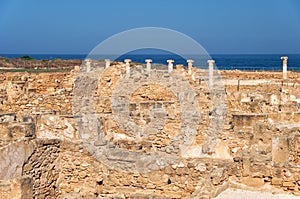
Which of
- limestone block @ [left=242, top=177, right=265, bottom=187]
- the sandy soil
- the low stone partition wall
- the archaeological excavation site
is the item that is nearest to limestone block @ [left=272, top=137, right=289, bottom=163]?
the archaeological excavation site

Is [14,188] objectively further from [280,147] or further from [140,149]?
[280,147]

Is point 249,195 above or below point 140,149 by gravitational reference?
below

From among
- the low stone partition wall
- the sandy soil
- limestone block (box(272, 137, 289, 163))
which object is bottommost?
the sandy soil

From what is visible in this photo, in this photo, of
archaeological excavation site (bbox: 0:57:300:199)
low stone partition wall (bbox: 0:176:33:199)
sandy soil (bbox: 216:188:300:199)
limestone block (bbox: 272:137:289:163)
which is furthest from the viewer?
limestone block (bbox: 272:137:289:163)

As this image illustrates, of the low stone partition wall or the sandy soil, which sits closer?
the low stone partition wall

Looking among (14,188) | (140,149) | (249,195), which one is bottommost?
(249,195)

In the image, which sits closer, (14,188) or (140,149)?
(14,188)

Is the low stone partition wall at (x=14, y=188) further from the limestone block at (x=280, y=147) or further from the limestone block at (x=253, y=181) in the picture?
the limestone block at (x=280, y=147)

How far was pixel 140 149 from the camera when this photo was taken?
28.7 ft

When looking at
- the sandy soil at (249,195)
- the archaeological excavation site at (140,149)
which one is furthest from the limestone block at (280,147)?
the sandy soil at (249,195)

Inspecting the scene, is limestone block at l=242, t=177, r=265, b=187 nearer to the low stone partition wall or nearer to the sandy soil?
the sandy soil

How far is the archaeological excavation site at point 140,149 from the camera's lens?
7086mm

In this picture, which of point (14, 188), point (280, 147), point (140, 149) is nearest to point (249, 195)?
point (140, 149)

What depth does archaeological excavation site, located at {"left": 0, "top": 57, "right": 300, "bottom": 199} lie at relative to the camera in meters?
7.09
